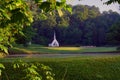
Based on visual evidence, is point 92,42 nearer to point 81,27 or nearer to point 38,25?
point 81,27

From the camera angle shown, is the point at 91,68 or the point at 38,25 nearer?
the point at 91,68

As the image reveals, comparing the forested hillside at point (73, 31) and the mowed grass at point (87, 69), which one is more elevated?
the mowed grass at point (87, 69)

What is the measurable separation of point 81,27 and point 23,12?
243 ft

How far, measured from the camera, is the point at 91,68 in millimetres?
15602

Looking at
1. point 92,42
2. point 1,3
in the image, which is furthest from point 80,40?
point 1,3

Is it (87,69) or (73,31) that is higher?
(87,69)

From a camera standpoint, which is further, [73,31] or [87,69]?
[73,31]

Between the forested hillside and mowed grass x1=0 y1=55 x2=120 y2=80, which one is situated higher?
mowed grass x1=0 y1=55 x2=120 y2=80

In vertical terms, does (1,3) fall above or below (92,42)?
above

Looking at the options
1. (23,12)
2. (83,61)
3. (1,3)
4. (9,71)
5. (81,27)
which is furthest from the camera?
(81,27)

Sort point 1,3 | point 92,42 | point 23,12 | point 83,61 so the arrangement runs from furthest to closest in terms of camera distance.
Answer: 1. point 92,42
2. point 83,61
3. point 1,3
4. point 23,12

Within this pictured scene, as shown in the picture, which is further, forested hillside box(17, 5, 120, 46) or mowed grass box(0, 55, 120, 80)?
forested hillside box(17, 5, 120, 46)

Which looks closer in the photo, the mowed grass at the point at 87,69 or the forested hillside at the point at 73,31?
the mowed grass at the point at 87,69

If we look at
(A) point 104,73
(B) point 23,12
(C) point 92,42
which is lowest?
(C) point 92,42
